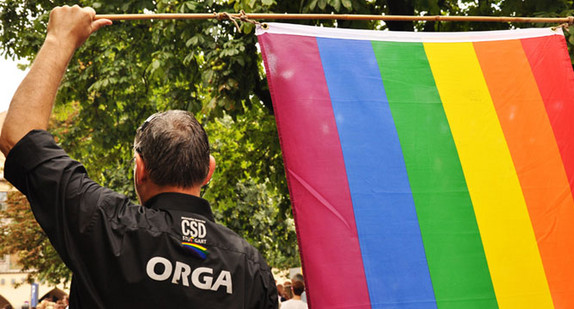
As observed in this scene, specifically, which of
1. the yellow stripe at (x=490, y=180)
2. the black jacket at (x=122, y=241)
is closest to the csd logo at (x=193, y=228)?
the black jacket at (x=122, y=241)

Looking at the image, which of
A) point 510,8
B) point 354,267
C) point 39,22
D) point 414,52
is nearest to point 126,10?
point 39,22

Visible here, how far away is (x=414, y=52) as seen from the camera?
11.6ft

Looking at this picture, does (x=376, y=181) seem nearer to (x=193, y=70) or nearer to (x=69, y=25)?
(x=69, y=25)

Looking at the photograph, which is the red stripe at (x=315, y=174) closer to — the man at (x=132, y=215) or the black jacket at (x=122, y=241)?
the man at (x=132, y=215)

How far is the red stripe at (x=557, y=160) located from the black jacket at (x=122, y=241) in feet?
6.72

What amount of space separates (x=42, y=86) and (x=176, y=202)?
1.47 feet

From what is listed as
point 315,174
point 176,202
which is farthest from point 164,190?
point 315,174

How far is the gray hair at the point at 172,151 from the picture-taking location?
1.74 m

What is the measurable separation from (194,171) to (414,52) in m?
2.08

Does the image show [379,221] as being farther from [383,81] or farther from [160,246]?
[160,246]

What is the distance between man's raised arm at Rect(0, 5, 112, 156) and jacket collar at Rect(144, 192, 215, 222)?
353 mm

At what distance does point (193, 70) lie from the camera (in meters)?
8.70

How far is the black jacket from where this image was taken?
1488mm

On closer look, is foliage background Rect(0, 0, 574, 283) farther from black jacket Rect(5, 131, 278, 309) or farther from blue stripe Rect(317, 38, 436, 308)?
black jacket Rect(5, 131, 278, 309)
